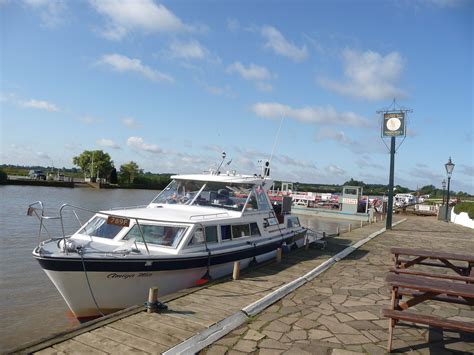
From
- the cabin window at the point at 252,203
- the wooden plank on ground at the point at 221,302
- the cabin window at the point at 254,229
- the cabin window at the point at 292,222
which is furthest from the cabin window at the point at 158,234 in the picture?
the cabin window at the point at 292,222

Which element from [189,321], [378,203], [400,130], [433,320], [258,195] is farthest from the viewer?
[378,203]

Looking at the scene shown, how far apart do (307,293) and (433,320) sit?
11.1ft

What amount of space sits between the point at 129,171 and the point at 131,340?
321 feet

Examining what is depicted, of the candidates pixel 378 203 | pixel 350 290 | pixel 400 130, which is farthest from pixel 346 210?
pixel 350 290

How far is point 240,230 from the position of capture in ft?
35.1

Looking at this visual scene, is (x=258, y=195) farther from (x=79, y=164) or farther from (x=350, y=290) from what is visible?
(x=79, y=164)

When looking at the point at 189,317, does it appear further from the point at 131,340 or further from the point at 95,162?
the point at 95,162

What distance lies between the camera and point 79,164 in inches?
3733

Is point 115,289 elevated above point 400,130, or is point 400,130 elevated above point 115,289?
point 400,130

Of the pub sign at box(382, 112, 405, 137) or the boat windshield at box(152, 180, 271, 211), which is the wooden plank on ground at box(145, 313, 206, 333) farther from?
the pub sign at box(382, 112, 405, 137)

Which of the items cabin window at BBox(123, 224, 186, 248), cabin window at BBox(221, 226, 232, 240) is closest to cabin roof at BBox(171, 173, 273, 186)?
cabin window at BBox(221, 226, 232, 240)

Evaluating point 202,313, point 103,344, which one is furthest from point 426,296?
point 103,344

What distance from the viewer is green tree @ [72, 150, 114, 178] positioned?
303 ft

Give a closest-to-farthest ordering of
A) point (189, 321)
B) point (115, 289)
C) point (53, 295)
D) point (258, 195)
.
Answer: point (189, 321) → point (115, 289) → point (53, 295) → point (258, 195)
